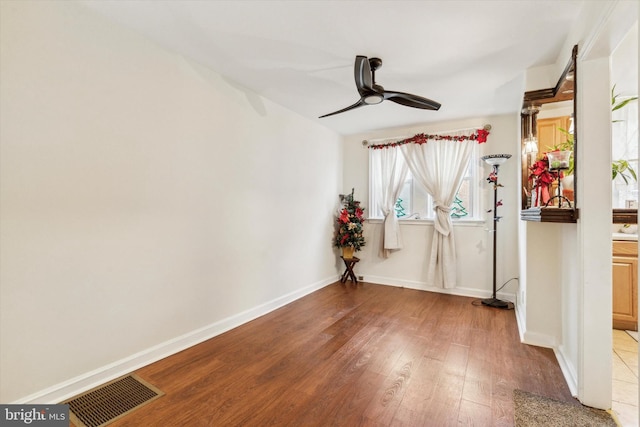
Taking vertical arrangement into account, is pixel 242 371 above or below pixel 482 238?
below

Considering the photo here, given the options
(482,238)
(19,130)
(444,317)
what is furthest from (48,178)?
(482,238)

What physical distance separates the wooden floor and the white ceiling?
100 inches

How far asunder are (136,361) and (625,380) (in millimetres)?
3583

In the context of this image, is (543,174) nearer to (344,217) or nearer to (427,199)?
(427,199)

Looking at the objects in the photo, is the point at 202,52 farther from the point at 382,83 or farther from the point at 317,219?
the point at 317,219

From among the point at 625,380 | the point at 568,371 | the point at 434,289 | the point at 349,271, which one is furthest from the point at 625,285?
the point at 349,271

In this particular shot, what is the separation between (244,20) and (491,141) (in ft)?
11.7

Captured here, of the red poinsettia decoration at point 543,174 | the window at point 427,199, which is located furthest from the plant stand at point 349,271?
the red poinsettia decoration at point 543,174

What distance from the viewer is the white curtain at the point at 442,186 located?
4.18m

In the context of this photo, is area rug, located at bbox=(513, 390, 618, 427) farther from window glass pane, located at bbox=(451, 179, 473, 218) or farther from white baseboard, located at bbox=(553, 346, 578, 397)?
window glass pane, located at bbox=(451, 179, 473, 218)

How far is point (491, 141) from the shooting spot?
409cm

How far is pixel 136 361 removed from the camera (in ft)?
7.31

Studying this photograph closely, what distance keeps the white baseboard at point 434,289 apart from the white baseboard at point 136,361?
202 cm

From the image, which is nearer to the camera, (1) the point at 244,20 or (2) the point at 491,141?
(1) the point at 244,20
